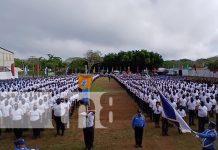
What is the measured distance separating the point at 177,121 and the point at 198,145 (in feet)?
12.5

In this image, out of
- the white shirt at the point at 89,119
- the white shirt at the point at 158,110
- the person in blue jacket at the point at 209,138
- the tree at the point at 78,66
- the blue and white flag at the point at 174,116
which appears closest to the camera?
the person in blue jacket at the point at 209,138

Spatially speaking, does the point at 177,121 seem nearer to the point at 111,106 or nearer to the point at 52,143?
the point at 52,143

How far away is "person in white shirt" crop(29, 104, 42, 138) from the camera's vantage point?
13.8 m

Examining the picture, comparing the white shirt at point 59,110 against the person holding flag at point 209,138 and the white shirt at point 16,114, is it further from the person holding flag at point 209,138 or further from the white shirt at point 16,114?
the person holding flag at point 209,138

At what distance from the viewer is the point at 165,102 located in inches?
416

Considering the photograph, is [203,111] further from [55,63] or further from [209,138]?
[55,63]

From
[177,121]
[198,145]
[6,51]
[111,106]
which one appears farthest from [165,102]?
[6,51]

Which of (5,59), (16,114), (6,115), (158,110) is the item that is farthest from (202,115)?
(5,59)

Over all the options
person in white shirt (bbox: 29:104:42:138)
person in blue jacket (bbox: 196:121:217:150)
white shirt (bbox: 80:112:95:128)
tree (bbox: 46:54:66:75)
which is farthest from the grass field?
tree (bbox: 46:54:66:75)

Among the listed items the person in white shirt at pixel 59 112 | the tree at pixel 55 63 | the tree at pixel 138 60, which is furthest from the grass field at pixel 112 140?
the tree at pixel 55 63

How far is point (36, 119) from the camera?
13828 millimetres

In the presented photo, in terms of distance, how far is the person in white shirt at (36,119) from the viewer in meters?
13.8

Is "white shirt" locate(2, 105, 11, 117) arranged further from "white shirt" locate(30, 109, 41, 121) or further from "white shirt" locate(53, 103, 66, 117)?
"white shirt" locate(53, 103, 66, 117)

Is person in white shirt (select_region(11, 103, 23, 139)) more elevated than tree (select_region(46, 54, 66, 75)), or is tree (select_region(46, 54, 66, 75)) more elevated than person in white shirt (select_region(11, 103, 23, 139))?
tree (select_region(46, 54, 66, 75))
